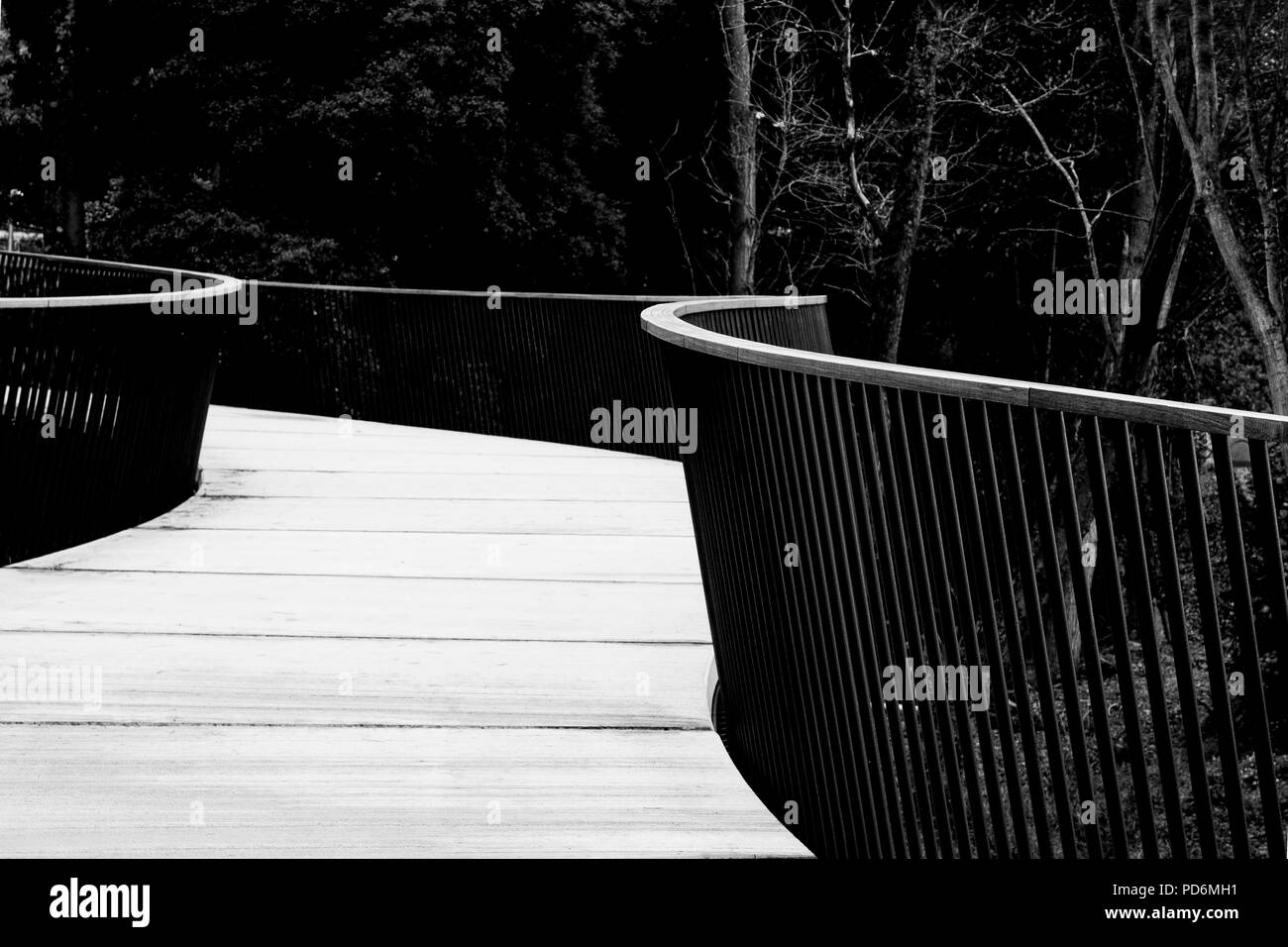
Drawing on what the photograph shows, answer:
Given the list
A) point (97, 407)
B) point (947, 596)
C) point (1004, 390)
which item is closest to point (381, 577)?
point (97, 407)

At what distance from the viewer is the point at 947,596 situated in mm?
3330

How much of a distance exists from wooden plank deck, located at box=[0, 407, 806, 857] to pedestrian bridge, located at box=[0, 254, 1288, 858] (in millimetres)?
22

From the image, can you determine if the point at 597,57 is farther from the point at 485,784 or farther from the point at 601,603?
the point at 485,784

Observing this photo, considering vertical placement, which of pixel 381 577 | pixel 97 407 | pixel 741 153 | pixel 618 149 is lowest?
pixel 381 577

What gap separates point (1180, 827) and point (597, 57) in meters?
31.1

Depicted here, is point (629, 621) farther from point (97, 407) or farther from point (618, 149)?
point (618, 149)

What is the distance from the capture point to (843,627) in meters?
3.81

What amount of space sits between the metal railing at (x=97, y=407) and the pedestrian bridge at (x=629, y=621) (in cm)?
2

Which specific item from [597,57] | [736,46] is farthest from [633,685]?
[597,57]

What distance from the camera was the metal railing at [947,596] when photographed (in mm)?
2613

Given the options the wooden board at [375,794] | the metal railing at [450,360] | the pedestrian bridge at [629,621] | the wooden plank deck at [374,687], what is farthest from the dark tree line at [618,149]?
the wooden board at [375,794]

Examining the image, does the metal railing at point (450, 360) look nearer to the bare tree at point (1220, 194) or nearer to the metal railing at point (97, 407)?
the metal railing at point (97, 407)

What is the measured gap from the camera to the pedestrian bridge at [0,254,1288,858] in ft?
9.62

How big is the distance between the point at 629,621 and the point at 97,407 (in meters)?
3.31
